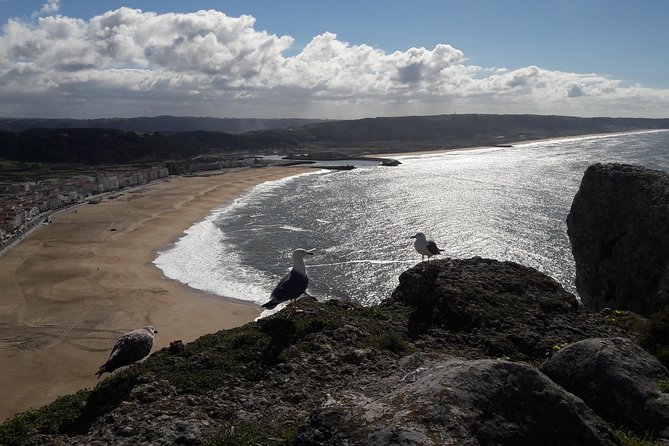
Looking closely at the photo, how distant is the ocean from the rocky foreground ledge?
1809 centimetres

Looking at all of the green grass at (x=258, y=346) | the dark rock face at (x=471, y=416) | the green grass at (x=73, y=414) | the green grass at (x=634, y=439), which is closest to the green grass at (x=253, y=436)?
the dark rock face at (x=471, y=416)

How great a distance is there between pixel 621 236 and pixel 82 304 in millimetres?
26484

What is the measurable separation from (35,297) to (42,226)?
81.5 ft

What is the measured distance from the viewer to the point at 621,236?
17031 millimetres

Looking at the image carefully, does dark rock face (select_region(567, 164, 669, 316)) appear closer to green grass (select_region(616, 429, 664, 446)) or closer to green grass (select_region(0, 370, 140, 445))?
green grass (select_region(616, 429, 664, 446))

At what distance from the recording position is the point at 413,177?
88.8 m

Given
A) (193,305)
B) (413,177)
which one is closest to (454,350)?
(193,305)

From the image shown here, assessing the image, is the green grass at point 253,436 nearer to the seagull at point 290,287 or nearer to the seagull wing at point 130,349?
the seagull wing at point 130,349

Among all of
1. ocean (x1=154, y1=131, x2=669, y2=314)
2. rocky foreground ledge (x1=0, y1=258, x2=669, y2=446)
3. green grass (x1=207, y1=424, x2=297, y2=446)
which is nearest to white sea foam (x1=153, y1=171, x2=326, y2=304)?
ocean (x1=154, y1=131, x2=669, y2=314)

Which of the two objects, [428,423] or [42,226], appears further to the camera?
[42,226]

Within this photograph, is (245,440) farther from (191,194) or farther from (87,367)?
(191,194)

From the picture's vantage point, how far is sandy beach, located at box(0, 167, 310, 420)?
20.1 m

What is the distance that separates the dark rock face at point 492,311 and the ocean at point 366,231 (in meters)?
17.0

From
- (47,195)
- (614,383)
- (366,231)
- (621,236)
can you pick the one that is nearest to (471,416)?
(614,383)
